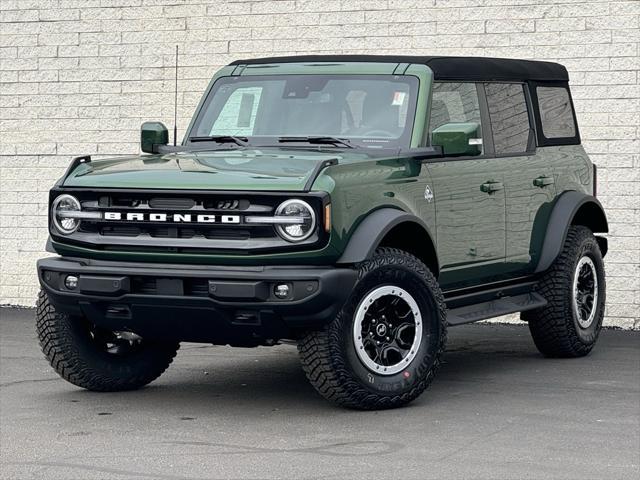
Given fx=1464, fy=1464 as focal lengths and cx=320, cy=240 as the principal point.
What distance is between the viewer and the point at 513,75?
10078 millimetres

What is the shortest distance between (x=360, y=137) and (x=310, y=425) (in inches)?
78.8

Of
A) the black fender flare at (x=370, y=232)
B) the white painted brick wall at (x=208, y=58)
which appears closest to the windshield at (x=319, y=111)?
the black fender flare at (x=370, y=232)

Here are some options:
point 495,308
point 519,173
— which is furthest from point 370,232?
point 519,173

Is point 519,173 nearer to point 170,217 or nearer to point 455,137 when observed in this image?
→ point 455,137

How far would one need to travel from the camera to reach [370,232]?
7891 mm

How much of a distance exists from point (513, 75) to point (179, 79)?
4511 mm

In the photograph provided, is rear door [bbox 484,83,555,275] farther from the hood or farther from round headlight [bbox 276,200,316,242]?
round headlight [bbox 276,200,316,242]

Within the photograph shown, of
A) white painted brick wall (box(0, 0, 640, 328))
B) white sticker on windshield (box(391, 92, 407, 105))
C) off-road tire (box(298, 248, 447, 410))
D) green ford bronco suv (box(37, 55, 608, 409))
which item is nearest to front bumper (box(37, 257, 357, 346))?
green ford bronco suv (box(37, 55, 608, 409))

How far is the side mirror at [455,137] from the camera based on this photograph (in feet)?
28.0

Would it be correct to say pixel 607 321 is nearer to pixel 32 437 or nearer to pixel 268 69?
pixel 268 69

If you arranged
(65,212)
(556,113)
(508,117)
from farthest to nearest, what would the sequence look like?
(556,113), (508,117), (65,212)

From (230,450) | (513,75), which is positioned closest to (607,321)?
(513,75)

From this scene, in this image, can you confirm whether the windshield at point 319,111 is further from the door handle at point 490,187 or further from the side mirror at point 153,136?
the door handle at point 490,187

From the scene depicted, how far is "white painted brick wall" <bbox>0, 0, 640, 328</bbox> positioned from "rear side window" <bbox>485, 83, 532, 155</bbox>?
223 centimetres
